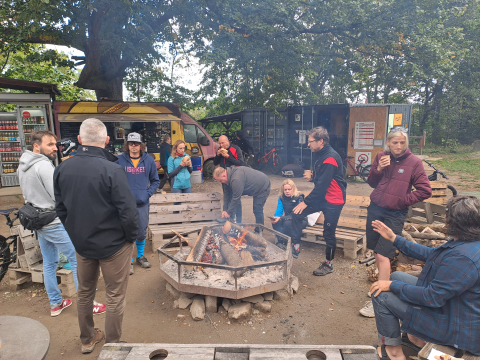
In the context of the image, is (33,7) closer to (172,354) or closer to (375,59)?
(172,354)

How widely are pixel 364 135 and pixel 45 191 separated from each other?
1098cm

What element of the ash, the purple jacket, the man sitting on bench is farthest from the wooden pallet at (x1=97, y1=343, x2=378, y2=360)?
the purple jacket

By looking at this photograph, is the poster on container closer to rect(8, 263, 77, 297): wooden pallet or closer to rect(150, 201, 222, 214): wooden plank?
rect(150, 201, 222, 214): wooden plank

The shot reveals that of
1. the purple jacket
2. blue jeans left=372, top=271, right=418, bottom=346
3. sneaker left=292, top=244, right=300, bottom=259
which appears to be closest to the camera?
blue jeans left=372, top=271, right=418, bottom=346

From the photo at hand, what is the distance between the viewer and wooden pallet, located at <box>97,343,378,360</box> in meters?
2.02

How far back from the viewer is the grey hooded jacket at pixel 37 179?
3.38 meters

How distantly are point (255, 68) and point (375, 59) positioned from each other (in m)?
4.87

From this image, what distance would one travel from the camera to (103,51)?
30.9 feet

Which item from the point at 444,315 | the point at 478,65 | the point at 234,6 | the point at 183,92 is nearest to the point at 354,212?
the point at 444,315

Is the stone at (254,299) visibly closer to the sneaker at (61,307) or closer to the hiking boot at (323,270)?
the hiking boot at (323,270)

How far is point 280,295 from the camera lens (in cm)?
402

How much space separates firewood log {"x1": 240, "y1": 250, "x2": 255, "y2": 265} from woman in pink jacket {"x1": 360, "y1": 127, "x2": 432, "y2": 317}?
1428 mm

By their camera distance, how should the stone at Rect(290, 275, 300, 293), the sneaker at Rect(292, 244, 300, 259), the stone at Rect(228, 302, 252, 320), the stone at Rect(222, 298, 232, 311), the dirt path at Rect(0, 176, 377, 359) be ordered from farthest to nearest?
the sneaker at Rect(292, 244, 300, 259)
the stone at Rect(290, 275, 300, 293)
the stone at Rect(222, 298, 232, 311)
the stone at Rect(228, 302, 252, 320)
the dirt path at Rect(0, 176, 377, 359)

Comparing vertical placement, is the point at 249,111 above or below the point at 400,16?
below
